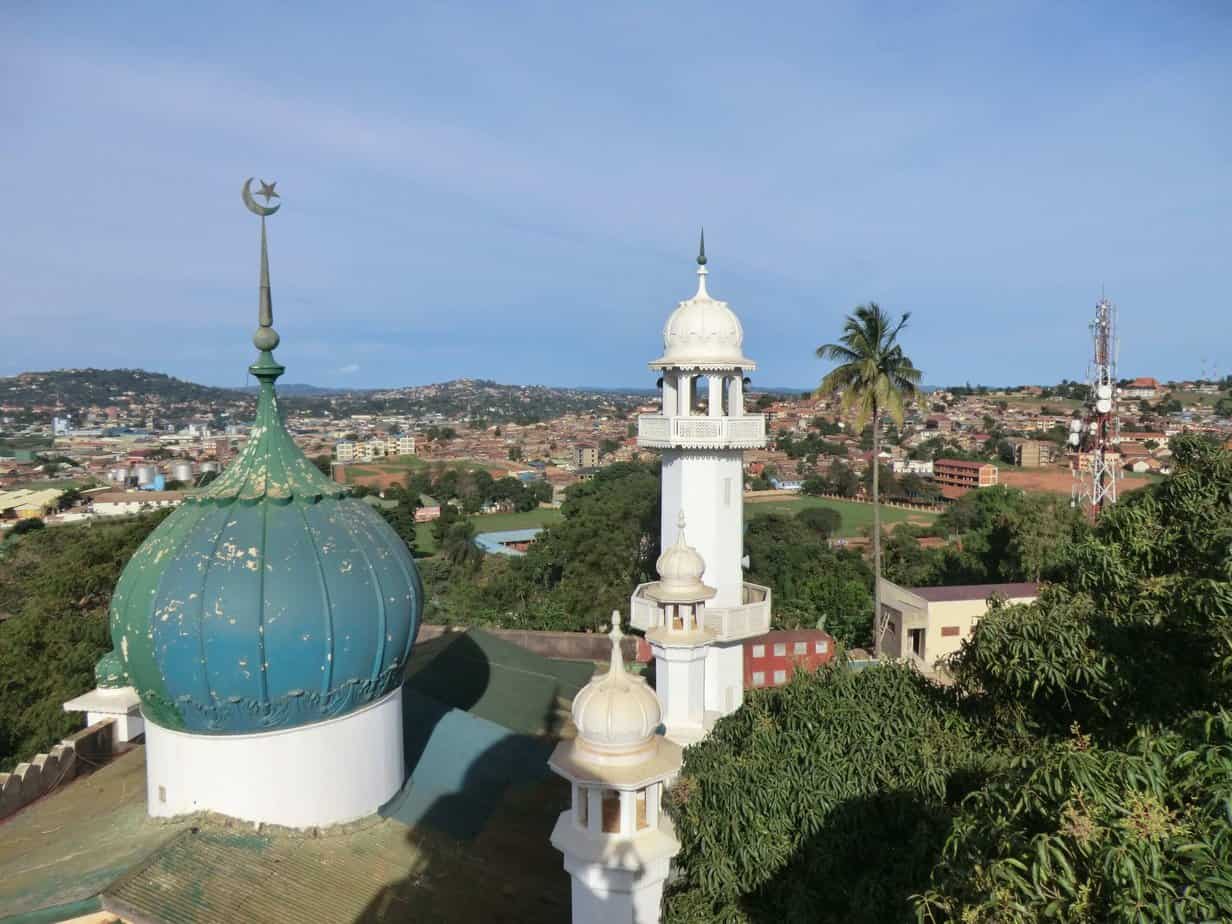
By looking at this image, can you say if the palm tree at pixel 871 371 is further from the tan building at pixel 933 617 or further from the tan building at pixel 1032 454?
the tan building at pixel 1032 454

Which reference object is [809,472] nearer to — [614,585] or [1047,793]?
[614,585]

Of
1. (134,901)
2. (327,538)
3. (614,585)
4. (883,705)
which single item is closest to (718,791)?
(883,705)

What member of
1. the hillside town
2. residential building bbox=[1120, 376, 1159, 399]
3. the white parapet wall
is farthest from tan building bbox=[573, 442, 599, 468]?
the white parapet wall

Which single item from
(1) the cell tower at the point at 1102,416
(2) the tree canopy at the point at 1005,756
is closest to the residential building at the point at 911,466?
(1) the cell tower at the point at 1102,416

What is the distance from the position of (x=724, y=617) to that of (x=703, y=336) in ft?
15.9

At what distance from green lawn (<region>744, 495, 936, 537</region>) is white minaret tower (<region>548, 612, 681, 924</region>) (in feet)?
192

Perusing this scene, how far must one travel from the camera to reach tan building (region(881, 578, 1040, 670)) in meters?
27.8

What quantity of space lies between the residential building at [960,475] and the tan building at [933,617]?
2048 inches

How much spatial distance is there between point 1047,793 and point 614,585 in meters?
25.6

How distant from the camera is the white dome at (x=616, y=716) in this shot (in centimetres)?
774

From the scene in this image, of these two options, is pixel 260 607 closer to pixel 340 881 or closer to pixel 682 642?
pixel 340 881

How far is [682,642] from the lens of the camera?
12906 millimetres

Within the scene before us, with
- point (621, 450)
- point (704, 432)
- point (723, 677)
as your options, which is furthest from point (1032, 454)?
point (704, 432)

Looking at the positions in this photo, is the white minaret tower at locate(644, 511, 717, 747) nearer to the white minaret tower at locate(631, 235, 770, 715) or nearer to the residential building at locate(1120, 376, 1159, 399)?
the white minaret tower at locate(631, 235, 770, 715)
